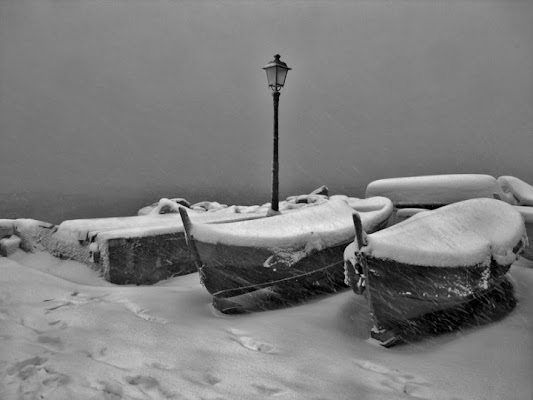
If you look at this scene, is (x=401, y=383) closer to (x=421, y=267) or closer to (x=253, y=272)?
(x=421, y=267)

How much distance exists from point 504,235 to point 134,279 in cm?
462

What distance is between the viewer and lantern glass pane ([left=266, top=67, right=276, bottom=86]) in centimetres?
660

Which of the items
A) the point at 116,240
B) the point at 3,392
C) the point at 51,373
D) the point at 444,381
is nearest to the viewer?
the point at 3,392

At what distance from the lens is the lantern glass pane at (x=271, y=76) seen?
6.60m

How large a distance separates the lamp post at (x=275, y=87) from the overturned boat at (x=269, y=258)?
44.0 inches

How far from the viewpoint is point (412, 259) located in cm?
391

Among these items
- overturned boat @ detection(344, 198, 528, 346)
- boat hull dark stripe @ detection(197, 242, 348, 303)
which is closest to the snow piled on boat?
overturned boat @ detection(344, 198, 528, 346)

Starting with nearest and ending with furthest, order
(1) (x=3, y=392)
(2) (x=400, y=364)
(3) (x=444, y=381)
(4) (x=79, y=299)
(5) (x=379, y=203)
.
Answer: (1) (x=3, y=392) < (3) (x=444, y=381) < (2) (x=400, y=364) < (4) (x=79, y=299) < (5) (x=379, y=203)

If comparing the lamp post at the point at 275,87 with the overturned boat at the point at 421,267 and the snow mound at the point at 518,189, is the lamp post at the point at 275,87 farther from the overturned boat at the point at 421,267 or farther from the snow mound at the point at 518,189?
the snow mound at the point at 518,189

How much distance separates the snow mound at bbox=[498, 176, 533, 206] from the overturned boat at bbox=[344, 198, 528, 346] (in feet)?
11.1

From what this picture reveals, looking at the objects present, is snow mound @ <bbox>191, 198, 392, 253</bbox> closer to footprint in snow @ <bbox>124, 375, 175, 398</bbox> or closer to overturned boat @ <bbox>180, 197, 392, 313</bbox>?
overturned boat @ <bbox>180, 197, 392, 313</bbox>

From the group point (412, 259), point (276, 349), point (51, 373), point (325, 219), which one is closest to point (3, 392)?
point (51, 373)

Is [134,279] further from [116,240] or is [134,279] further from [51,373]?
[51,373]

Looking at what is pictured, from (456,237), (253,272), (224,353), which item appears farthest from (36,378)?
(456,237)
